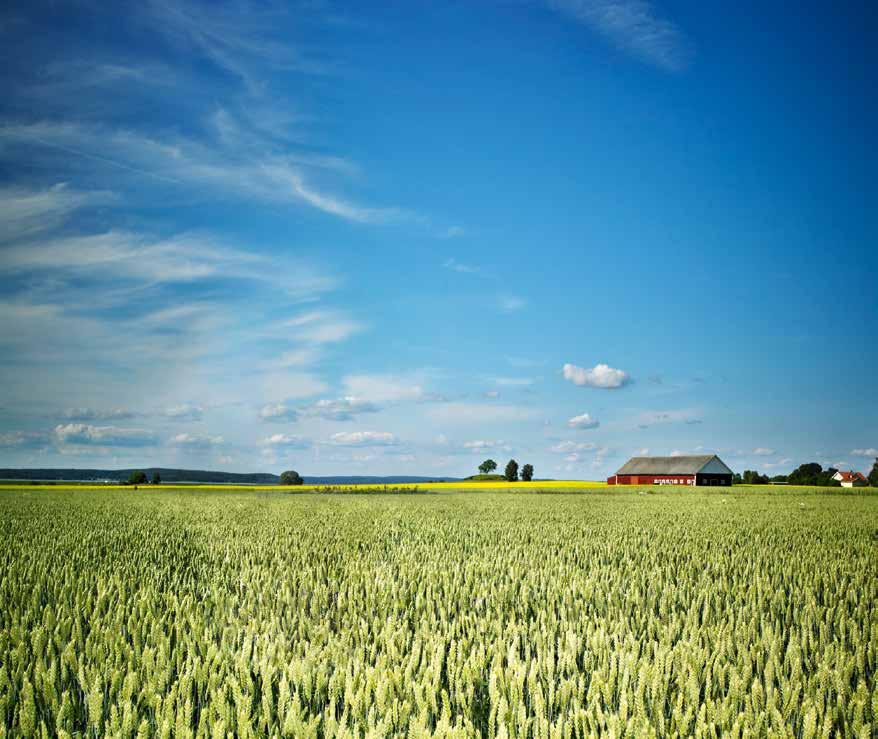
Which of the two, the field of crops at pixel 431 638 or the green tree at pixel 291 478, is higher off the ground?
the field of crops at pixel 431 638

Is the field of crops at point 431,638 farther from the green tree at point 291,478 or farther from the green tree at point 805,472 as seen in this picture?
the green tree at point 805,472

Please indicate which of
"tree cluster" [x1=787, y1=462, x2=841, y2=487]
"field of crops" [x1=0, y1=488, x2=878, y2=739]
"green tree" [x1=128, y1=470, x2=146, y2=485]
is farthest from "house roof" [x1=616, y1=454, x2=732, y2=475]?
"field of crops" [x1=0, y1=488, x2=878, y2=739]

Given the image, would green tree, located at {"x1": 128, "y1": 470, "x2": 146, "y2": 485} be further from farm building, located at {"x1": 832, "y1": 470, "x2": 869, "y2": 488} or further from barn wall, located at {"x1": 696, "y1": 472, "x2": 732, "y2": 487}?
farm building, located at {"x1": 832, "y1": 470, "x2": 869, "y2": 488}

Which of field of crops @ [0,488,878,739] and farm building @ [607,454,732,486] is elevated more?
field of crops @ [0,488,878,739]

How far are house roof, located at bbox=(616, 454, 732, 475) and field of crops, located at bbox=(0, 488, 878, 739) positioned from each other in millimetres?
80605

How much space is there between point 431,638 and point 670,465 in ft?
303

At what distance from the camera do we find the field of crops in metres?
3.05

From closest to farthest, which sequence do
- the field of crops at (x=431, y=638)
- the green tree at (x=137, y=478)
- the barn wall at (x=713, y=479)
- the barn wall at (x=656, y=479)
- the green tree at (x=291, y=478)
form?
the field of crops at (x=431, y=638)
the green tree at (x=137, y=478)
the barn wall at (x=713, y=479)
the barn wall at (x=656, y=479)
the green tree at (x=291, y=478)

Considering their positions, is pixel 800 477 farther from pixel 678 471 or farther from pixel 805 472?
pixel 678 471

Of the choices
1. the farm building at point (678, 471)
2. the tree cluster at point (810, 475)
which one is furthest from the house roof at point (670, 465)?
the tree cluster at point (810, 475)

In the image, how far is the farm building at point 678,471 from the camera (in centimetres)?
8625

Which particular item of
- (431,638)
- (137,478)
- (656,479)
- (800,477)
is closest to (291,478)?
(137,478)

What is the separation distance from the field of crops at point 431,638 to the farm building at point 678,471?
80068 mm

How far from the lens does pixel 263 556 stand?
29.5 feet
